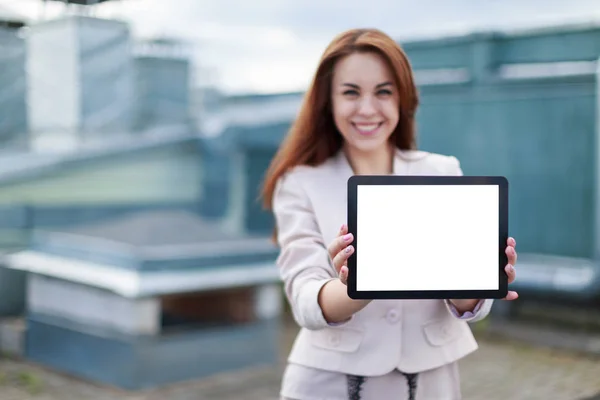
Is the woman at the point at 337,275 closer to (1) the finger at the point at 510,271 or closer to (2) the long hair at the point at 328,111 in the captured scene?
(2) the long hair at the point at 328,111

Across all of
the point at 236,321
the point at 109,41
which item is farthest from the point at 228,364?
the point at 109,41

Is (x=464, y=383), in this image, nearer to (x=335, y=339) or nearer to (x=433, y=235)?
(x=335, y=339)

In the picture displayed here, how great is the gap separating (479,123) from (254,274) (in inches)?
136

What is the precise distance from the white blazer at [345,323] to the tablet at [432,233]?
16 centimetres

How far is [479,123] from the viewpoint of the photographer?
8.05 metres

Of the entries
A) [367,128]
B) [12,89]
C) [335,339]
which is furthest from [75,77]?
[335,339]

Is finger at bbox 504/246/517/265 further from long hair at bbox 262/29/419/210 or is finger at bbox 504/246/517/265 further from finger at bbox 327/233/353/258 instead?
long hair at bbox 262/29/419/210

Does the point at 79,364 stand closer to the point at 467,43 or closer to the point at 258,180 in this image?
the point at 258,180

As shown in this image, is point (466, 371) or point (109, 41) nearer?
point (466, 371)

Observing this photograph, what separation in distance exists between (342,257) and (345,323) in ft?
0.95

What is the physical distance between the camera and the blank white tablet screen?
162 cm

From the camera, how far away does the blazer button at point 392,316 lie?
1.83m

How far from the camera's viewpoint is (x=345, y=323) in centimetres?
181

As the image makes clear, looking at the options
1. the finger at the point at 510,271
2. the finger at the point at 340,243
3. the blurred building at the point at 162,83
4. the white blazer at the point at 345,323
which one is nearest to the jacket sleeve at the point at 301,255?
the white blazer at the point at 345,323
